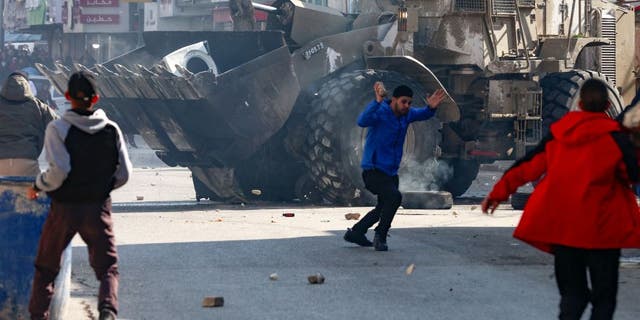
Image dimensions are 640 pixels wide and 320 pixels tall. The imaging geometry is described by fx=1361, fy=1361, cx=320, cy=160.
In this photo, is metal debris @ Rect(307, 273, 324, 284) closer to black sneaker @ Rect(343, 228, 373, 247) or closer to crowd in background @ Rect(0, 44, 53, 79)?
black sneaker @ Rect(343, 228, 373, 247)

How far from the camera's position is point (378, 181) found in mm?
12242

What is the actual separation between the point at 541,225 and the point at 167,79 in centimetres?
996

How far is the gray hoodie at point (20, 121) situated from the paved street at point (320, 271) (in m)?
1.02

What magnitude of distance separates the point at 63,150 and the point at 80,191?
9.3 inches

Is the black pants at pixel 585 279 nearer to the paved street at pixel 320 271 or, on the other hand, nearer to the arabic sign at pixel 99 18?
the paved street at pixel 320 271

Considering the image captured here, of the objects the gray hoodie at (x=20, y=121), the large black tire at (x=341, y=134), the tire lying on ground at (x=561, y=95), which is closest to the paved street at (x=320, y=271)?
the gray hoodie at (x=20, y=121)

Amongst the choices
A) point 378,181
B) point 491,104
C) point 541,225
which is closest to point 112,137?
point 541,225

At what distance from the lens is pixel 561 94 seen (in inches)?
730

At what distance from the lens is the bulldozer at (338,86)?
16719 millimetres

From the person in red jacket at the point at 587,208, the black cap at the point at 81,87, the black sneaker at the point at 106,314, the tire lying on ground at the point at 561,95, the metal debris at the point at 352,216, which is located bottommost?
the metal debris at the point at 352,216

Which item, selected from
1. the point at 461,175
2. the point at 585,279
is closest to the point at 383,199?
the point at 585,279

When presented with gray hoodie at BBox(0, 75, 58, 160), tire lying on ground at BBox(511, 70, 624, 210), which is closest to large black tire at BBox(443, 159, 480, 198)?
tire lying on ground at BBox(511, 70, 624, 210)

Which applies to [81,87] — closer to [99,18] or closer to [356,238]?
[356,238]

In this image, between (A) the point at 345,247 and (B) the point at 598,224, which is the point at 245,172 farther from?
(B) the point at 598,224
